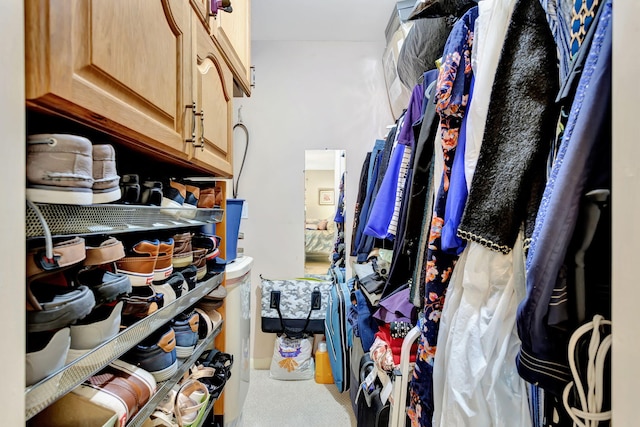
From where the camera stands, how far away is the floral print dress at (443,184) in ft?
2.68

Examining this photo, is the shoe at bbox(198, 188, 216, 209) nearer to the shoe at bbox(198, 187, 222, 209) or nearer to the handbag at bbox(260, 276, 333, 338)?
the shoe at bbox(198, 187, 222, 209)

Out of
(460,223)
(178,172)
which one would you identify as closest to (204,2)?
(178,172)

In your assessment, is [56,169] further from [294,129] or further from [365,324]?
[294,129]

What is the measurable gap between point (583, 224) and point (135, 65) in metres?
0.82

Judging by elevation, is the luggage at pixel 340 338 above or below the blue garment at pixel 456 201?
below

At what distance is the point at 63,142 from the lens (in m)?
0.49

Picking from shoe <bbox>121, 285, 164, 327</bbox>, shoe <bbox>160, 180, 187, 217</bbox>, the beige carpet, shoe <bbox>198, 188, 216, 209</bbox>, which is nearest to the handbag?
the beige carpet

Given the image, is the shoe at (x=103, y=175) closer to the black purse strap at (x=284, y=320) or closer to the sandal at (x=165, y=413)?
the sandal at (x=165, y=413)

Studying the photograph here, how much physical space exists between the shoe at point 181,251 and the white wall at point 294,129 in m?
1.31

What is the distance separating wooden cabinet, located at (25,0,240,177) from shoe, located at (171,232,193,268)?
0.24 m

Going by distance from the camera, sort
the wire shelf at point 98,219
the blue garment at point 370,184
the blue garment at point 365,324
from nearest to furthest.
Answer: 1. the wire shelf at point 98,219
2. the blue garment at point 365,324
3. the blue garment at point 370,184

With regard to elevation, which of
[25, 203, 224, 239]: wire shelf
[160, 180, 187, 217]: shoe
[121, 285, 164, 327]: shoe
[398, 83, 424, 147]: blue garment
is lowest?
[121, 285, 164, 327]: shoe

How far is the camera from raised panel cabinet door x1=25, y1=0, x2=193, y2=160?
17.0 inches
